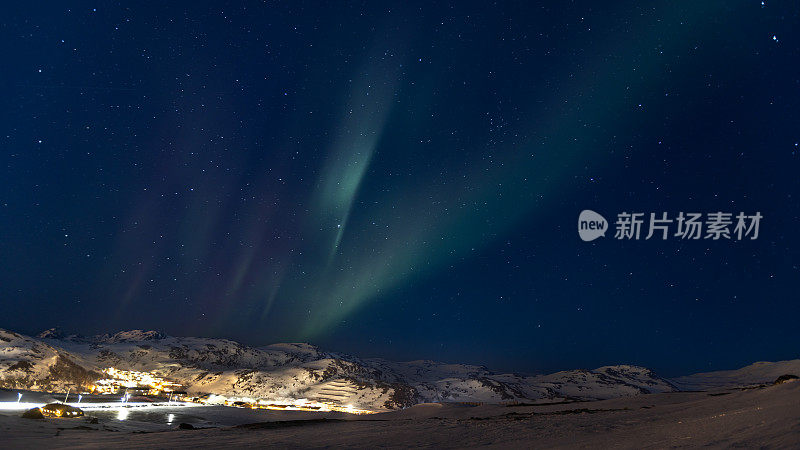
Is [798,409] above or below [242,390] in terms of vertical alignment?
above

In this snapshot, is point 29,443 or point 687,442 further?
point 29,443

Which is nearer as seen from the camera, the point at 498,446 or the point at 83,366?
the point at 498,446

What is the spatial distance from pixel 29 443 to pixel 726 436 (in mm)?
20323

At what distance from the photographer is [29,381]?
150 m

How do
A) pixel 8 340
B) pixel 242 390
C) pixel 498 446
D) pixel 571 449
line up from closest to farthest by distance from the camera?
pixel 571 449, pixel 498 446, pixel 8 340, pixel 242 390

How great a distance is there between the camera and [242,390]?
194750 mm

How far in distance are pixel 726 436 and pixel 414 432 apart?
9.56 meters

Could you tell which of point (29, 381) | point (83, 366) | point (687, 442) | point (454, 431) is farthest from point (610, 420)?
point (83, 366)

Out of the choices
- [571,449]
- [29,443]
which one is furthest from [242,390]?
[571,449]

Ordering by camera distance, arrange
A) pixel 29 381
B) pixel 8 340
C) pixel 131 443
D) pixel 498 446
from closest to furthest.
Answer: pixel 498 446 → pixel 131 443 → pixel 29 381 → pixel 8 340

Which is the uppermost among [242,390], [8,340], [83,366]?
[8,340]

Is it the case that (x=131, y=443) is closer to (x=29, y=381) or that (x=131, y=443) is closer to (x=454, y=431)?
(x=454, y=431)

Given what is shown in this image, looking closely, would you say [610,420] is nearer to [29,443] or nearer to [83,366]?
[29,443]

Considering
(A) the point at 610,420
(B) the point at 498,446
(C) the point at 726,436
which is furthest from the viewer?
(A) the point at 610,420
